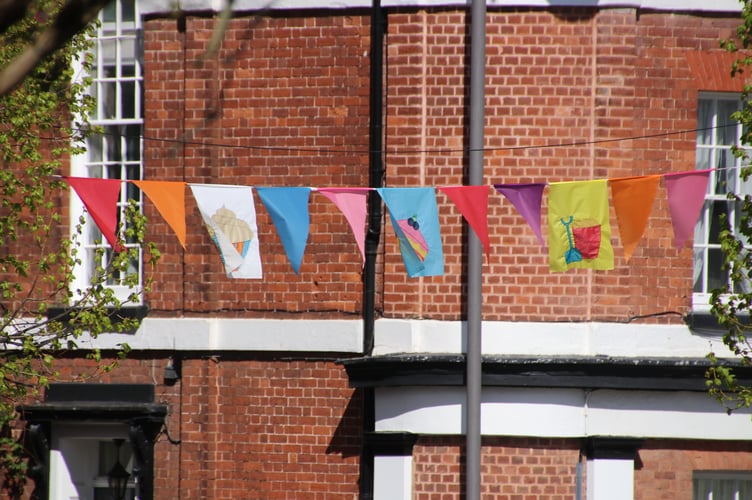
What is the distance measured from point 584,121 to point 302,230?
2758 millimetres

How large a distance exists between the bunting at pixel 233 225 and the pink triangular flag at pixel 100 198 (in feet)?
2.12

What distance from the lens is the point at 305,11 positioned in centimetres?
1038

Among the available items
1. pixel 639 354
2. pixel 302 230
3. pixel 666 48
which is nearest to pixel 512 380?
pixel 639 354

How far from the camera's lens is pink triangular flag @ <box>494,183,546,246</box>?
333 inches

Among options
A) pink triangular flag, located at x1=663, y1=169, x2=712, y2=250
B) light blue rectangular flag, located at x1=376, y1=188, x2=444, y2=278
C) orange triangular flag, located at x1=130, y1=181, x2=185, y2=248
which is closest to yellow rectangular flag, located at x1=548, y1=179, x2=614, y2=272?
pink triangular flag, located at x1=663, y1=169, x2=712, y2=250

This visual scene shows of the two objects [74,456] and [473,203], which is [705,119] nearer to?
[473,203]

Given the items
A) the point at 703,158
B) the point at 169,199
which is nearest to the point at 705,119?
the point at 703,158

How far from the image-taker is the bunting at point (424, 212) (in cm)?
838

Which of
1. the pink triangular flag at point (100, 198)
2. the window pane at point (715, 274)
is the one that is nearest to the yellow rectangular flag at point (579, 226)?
the window pane at point (715, 274)

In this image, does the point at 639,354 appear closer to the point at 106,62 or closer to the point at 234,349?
the point at 234,349

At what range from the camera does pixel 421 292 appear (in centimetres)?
980

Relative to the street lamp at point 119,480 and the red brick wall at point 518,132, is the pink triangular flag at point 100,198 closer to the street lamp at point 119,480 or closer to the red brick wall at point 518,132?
the red brick wall at point 518,132

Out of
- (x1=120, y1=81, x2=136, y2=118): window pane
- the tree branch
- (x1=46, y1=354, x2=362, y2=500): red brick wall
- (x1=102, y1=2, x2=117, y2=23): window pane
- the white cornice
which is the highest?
(x1=102, y1=2, x2=117, y2=23): window pane

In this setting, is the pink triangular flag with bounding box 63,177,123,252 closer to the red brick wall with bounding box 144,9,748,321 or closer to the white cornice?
the red brick wall with bounding box 144,9,748,321
